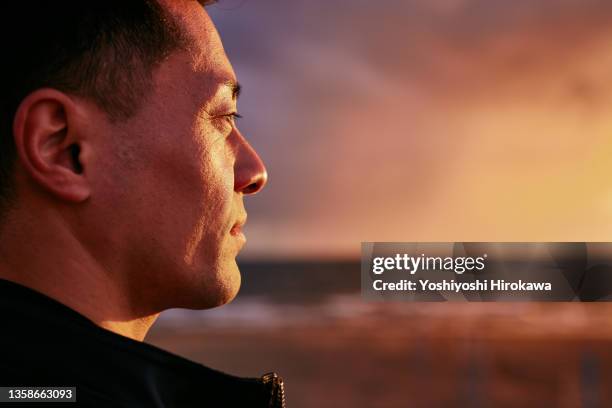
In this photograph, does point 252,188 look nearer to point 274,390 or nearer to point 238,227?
point 238,227

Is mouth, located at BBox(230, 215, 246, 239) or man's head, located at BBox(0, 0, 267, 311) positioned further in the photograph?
mouth, located at BBox(230, 215, 246, 239)

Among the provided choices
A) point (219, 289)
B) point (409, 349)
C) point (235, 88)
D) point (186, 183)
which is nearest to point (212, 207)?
point (186, 183)

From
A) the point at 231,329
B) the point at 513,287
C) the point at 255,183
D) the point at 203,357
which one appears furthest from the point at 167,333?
the point at 255,183

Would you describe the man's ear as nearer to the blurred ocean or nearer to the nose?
the nose

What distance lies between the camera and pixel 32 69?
4.88ft

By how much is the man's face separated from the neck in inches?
2.6

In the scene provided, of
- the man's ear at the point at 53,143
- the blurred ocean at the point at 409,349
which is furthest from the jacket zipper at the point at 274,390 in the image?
the blurred ocean at the point at 409,349

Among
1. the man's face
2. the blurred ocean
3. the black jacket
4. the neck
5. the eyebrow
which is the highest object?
the blurred ocean

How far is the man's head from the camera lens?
1456 mm

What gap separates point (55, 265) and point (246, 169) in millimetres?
548

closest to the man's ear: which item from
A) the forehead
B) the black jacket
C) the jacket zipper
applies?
the black jacket

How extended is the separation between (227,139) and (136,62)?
301 mm

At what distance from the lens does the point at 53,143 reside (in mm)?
1439

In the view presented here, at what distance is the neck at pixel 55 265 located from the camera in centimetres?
146
